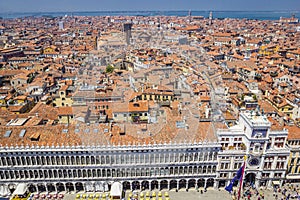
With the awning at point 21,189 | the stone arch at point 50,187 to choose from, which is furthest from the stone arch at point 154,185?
the awning at point 21,189

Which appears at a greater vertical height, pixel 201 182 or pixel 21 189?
pixel 21 189

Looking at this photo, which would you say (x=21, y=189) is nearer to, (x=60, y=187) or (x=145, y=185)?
(x=60, y=187)

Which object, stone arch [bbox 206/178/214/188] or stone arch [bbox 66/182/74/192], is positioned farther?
stone arch [bbox 206/178/214/188]

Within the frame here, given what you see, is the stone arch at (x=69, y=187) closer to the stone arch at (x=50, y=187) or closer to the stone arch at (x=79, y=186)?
the stone arch at (x=79, y=186)

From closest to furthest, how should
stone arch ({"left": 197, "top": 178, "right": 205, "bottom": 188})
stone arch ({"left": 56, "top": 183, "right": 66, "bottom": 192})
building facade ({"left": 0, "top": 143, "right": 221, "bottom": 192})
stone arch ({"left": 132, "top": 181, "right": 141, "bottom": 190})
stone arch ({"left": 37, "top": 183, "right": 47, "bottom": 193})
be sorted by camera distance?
building facade ({"left": 0, "top": 143, "right": 221, "bottom": 192})
stone arch ({"left": 37, "top": 183, "right": 47, "bottom": 193})
stone arch ({"left": 56, "top": 183, "right": 66, "bottom": 192})
stone arch ({"left": 132, "top": 181, "right": 141, "bottom": 190})
stone arch ({"left": 197, "top": 178, "right": 205, "bottom": 188})

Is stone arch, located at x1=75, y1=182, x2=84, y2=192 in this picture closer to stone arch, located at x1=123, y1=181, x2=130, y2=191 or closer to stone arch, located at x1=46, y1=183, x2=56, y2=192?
stone arch, located at x1=46, y1=183, x2=56, y2=192

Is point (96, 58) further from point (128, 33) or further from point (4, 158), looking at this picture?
point (4, 158)

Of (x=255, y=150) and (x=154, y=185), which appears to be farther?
(x=154, y=185)

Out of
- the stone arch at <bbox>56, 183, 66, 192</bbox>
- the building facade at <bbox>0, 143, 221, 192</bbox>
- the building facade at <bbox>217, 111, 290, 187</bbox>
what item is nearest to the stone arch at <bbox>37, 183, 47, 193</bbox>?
the building facade at <bbox>0, 143, 221, 192</bbox>

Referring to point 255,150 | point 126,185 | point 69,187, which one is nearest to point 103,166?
point 126,185

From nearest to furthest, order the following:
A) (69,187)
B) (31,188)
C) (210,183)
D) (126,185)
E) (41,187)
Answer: (31,188) < (41,187) < (69,187) < (126,185) < (210,183)

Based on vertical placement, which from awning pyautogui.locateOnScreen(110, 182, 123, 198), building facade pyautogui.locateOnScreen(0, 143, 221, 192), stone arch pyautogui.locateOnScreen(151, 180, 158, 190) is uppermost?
building facade pyautogui.locateOnScreen(0, 143, 221, 192)
